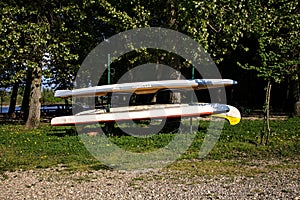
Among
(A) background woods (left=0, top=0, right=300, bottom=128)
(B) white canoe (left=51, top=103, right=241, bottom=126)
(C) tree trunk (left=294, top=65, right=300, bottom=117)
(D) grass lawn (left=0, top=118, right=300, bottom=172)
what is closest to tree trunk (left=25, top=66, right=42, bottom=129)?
(A) background woods (left=0, top=0, right=300, bottom=128)

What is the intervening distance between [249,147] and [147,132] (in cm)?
450

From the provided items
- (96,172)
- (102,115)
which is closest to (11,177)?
(96,172)

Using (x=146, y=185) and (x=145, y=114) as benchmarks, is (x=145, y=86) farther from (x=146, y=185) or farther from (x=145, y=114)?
(x=146, y=185)

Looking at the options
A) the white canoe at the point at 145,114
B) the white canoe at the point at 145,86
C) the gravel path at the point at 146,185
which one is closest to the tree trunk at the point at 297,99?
the white canoe at the point at 145,86

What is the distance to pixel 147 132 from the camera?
15398 mm

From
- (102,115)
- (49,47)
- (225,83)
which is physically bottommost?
(102,115)

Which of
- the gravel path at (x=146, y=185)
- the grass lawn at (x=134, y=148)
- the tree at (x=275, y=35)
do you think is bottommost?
the gravel path at (x=146, y=185)

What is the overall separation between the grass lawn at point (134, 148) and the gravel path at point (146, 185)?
947 millimetres

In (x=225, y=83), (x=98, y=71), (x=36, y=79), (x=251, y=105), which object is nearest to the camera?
(x=225, y=83)

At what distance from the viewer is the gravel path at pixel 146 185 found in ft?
22.8

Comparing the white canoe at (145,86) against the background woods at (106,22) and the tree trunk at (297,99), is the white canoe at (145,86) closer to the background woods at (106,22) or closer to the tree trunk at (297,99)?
the background woods at (106,22)

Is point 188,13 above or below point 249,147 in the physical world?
above

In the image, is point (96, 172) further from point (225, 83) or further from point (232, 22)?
point (232, 22)

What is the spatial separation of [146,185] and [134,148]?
177 inches
